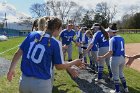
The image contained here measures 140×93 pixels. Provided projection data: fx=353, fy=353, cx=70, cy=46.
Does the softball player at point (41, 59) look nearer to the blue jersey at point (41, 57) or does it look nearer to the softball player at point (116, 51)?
the blue jersey at point (41, 57)

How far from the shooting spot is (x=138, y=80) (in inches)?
507

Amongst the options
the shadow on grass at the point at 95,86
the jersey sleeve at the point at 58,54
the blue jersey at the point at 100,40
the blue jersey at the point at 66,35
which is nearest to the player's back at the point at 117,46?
the shadow on grass at the point at 95,86

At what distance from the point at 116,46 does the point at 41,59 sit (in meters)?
4.86

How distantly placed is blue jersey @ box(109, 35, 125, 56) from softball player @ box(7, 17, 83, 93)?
14.8 ft

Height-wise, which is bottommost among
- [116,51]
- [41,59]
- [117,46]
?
[116,51]

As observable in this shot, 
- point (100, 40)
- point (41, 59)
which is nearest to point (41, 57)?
point (41, 59)

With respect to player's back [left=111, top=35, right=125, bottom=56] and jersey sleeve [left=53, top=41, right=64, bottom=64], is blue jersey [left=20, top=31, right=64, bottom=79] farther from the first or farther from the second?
player's back [left=111, top=35, right=125, bottom=56]

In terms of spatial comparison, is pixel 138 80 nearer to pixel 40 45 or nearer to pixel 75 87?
pixel 75 87

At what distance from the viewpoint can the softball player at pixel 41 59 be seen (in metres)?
5.05

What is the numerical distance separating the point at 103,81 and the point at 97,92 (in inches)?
74.4

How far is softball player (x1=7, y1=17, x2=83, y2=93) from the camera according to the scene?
5.05m

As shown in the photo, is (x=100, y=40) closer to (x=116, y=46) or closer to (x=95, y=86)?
(x=95, y=86)

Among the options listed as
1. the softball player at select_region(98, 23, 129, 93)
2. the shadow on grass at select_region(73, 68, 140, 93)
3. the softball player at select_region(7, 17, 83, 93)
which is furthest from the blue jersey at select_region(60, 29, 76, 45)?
the softball player at select_region(7, 17, 83, 93)

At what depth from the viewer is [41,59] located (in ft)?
16.6
